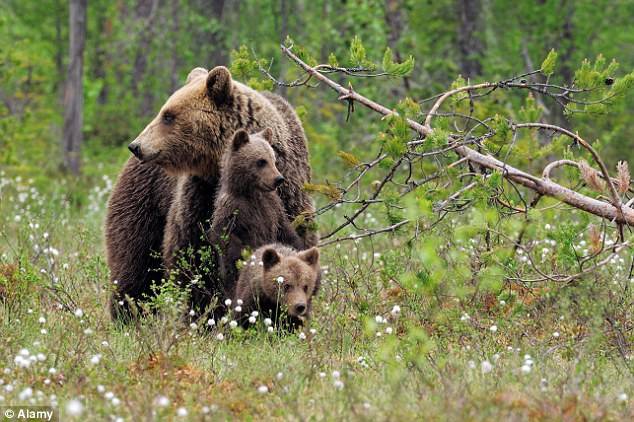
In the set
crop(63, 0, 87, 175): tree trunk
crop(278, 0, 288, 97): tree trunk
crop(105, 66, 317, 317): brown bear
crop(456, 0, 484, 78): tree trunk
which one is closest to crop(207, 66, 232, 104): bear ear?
crop(105, 66, 317, 317): brown bear

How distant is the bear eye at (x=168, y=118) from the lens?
23.3 feet

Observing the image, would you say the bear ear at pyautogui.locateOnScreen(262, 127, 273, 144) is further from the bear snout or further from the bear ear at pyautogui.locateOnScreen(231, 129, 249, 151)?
the bear snout

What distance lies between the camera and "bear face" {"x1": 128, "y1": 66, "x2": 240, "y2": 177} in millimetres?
7031

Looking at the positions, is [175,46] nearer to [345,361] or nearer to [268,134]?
[268,134]

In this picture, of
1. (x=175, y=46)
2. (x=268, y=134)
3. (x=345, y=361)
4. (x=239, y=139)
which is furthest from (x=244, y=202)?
(x=175, y=46)

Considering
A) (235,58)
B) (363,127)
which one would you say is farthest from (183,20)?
(235,58)

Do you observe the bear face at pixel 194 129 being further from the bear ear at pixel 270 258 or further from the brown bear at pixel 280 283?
the bear ear at pixel 270 258

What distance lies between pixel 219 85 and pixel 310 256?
1384 millimetres

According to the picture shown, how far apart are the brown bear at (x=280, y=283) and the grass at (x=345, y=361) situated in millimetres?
200

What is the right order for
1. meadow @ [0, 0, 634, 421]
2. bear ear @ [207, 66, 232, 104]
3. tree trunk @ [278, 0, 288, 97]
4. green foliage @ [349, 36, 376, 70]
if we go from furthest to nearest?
tree trunk @ [278, 0, 288, 97] < bear ear @ [207, 66, 232, 104] < green foliage @ [349, 36, 376, 70] < meadow @ [0, 0, 634, 421]

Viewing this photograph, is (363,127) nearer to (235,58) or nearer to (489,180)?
(235,58)

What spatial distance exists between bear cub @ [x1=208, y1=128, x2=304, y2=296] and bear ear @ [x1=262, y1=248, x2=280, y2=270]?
0.99 feet

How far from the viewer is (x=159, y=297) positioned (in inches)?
239

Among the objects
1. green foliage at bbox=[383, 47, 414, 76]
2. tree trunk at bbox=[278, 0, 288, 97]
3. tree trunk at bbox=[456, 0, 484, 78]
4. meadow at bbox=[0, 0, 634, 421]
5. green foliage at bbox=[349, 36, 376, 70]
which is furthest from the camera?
tree trunk at bbox=[456, 0, 484, 78]
